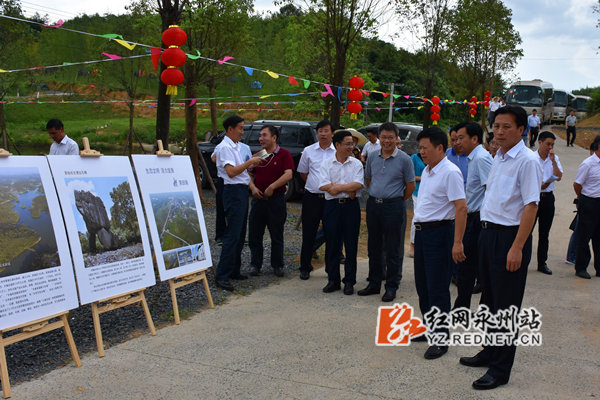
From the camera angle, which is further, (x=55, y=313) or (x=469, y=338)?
(x=469, y=338)

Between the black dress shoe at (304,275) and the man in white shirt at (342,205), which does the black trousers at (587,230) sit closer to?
the man in white shirt at (342,205)

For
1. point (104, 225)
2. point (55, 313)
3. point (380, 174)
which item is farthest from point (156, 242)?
point (380, 174)

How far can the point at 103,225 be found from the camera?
4.56m

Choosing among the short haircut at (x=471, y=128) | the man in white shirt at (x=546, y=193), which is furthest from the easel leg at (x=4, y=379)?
the man in white shirt at (x=546, y=193)

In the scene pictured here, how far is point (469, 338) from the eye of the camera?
4820mm

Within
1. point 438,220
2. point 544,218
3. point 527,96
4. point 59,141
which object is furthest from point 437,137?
point 527,96

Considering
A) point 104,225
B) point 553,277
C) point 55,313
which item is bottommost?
point 553,277

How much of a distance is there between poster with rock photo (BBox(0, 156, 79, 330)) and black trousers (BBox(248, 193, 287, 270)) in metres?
3.09

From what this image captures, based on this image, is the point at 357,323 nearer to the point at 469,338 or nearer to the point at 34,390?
the point at 469,338

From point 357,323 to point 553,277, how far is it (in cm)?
354

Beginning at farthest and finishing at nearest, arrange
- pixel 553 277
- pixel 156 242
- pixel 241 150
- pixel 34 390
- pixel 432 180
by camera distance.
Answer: pixel 553 277 < pixel 241 150 < pixel 156 242 < pixel 432 180 < pixel 34 390

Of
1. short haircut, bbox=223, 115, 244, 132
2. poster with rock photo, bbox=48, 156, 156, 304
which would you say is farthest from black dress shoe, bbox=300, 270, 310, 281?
poster with rock photo, bbox=48, 156, 156, 304

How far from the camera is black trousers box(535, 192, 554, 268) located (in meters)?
7.48

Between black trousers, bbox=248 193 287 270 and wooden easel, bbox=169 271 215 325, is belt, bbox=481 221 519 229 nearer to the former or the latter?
wooden easel, bbox=169 271 215 325
